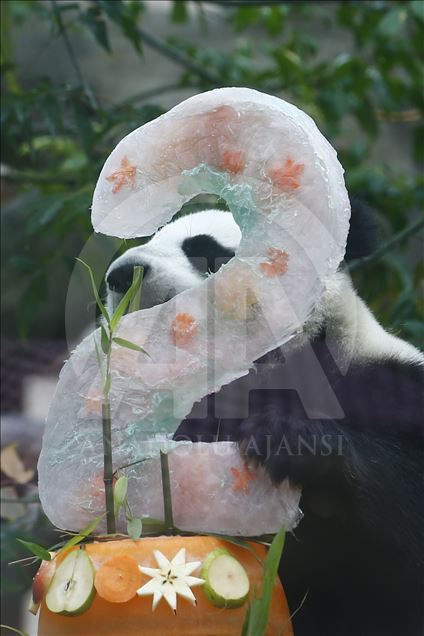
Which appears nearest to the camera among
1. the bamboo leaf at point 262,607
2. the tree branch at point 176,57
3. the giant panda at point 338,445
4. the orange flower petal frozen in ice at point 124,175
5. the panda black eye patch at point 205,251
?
the bamboo leaf at point 262,607

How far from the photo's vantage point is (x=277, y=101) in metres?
1.01

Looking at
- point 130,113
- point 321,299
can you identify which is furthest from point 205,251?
point 130,113

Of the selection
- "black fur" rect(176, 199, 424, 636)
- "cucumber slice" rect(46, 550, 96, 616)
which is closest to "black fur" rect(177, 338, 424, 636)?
"black fur" rect(176, 199, 424, 636)

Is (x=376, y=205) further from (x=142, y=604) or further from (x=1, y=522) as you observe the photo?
(x=142, y=604)

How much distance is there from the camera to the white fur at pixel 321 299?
52.9 inches

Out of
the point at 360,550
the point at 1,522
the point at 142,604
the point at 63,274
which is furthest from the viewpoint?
the point at 63,274

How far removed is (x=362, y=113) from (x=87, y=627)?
2266 mm

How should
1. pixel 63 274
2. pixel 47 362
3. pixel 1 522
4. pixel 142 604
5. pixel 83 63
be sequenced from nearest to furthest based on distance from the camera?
pixel 142 604 < pixel 1 522 < pixel 47 362 < pixel 63 274 < pixel 83 63

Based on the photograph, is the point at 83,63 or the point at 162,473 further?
the point at 83,63

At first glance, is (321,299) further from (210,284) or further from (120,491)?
(120,491)

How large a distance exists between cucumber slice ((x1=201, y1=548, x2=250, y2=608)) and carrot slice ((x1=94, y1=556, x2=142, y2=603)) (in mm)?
71

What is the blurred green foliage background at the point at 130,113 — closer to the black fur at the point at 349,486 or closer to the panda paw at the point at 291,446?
the black fur at the point at 349,486

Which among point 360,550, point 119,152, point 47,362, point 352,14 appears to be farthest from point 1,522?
point 352,14

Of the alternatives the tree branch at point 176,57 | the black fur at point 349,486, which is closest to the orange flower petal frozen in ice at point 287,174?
the black fur at point 349,486
